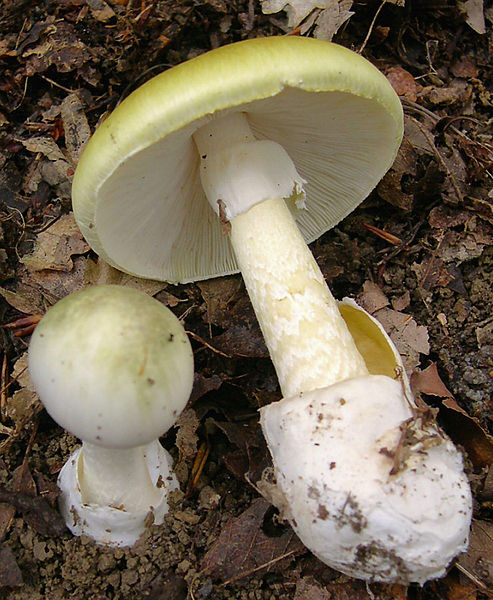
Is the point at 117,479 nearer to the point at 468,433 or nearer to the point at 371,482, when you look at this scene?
the point at 371,482

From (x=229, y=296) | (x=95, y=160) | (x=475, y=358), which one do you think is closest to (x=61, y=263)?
(x=229, y=296)

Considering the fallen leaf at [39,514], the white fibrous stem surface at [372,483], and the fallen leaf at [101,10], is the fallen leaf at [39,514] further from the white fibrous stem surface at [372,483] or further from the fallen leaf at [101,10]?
the fallen leaf at [101,10]

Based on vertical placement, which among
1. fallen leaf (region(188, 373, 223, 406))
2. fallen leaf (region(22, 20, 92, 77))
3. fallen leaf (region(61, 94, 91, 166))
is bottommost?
fallen leaf (region(188, 373, 223, 406))

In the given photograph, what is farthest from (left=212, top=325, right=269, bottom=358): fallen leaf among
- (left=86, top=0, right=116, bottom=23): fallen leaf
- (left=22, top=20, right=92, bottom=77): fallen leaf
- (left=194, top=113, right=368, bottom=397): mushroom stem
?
(left=86, top=0, right=116, bottom=23): fallen leaf

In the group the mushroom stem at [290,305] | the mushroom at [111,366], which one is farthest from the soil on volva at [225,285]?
the mushroom at [111,366]

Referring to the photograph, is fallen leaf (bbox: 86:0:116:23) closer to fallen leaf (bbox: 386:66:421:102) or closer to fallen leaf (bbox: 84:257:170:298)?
fallen leaf (bbox: 84:257:170:298)
